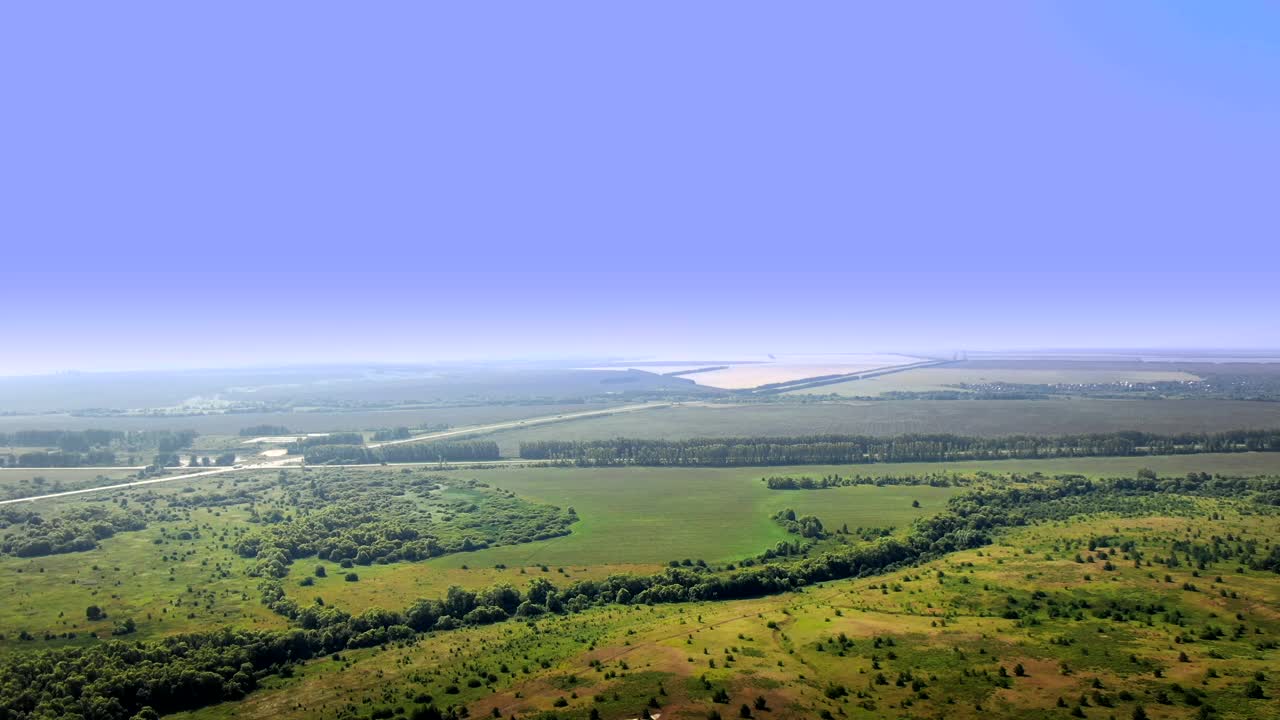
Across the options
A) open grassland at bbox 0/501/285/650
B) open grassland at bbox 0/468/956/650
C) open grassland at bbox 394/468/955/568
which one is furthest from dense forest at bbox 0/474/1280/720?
open grassland at bbox 394/468/955/568

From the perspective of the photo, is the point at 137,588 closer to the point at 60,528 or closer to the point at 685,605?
the point at 60,528

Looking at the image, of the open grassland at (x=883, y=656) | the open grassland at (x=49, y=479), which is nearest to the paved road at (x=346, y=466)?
the open grassland at (x=49, y=479)

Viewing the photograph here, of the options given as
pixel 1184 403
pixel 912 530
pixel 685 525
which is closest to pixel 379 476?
pixel 685 525

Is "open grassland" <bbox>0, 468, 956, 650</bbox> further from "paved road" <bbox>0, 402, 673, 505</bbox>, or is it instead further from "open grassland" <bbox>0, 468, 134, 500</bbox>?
"open grassland" <bbox>0, 468, 134, 500</bbox>

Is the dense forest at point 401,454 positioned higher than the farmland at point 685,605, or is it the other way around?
the dense forest at point 401,454

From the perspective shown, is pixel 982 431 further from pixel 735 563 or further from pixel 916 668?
pixel 916 668

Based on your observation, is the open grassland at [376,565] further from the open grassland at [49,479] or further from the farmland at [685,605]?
the open grassland at [49,479]
